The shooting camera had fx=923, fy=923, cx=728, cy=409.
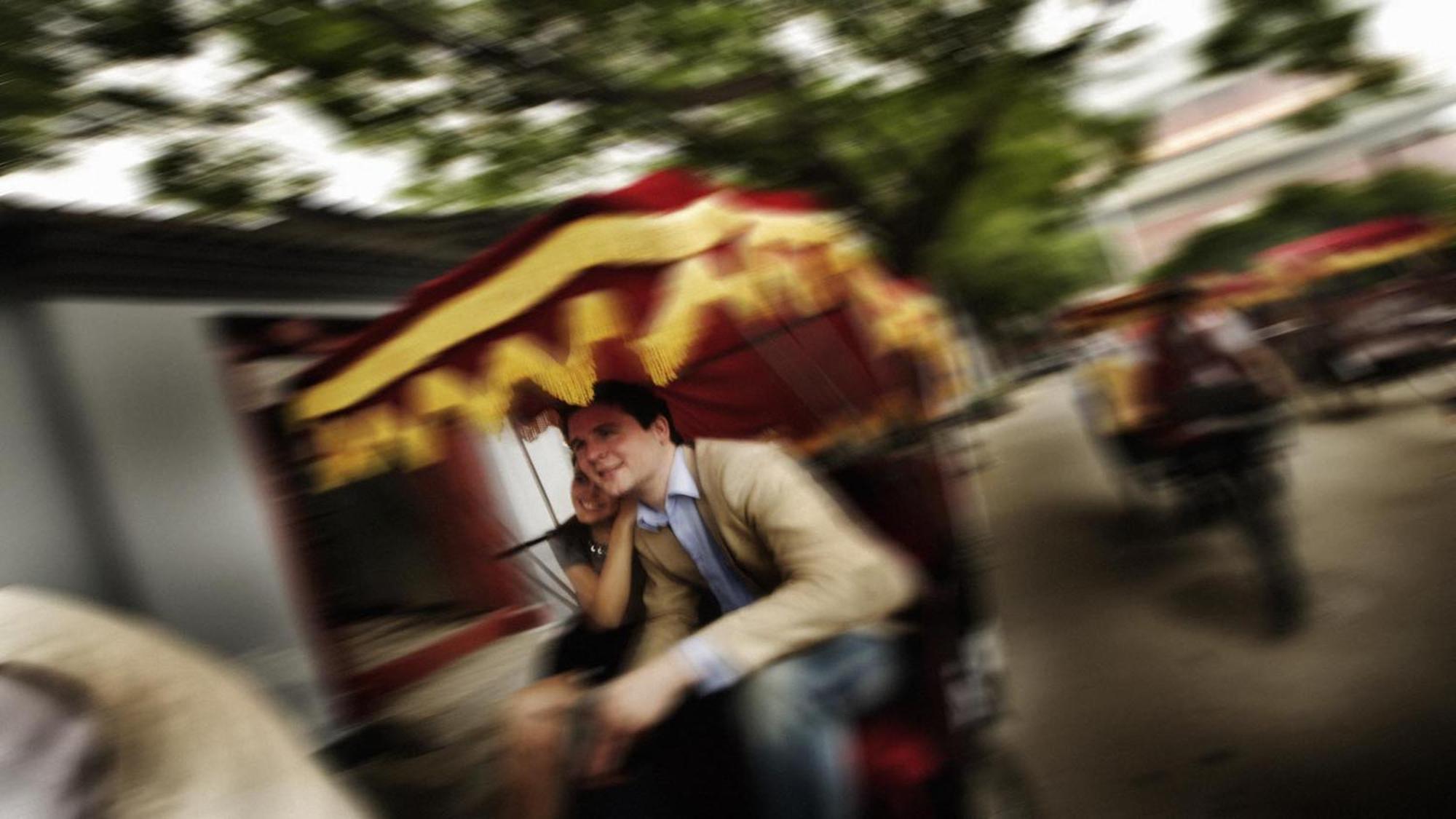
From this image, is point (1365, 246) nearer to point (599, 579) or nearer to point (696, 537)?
point (696, 537)

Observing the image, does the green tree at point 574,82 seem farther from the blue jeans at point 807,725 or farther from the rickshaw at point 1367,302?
the rickshaw at point 1367,302

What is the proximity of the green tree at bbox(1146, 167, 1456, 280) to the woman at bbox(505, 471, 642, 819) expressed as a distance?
7.59m

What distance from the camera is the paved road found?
10.2ft

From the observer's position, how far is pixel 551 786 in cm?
177

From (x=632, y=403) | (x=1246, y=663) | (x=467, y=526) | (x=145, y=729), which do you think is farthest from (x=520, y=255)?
(x=1246, y=663)

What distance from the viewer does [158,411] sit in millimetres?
5020

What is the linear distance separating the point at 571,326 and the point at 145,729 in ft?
3.18

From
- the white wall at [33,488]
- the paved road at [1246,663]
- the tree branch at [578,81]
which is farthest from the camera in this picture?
the white wall at [33,488]

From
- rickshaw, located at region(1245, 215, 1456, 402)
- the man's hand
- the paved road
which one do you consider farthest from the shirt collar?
rickshaw, located at region(1245, 215, 1456, 402)

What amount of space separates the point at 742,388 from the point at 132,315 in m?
4.23

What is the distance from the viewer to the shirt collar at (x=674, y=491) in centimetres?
189

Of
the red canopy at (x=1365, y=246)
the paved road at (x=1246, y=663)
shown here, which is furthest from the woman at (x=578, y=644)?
the red canopy at (x=1365, y=246)

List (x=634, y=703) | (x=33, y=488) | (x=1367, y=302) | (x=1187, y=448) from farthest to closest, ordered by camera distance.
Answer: (x=1367, y=302), (x=1187, y=448), (x=33, y=488), (x=634, y=703)

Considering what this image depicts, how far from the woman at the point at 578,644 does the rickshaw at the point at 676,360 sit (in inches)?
6.7
